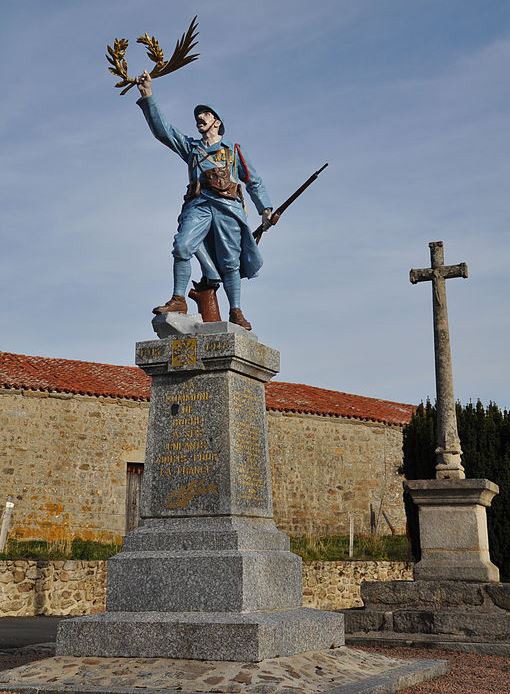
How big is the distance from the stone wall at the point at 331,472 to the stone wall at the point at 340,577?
4.10 meters

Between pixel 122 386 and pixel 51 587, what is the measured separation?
690cm

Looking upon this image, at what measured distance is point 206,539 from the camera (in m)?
5.87

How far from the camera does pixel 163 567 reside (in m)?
5.84

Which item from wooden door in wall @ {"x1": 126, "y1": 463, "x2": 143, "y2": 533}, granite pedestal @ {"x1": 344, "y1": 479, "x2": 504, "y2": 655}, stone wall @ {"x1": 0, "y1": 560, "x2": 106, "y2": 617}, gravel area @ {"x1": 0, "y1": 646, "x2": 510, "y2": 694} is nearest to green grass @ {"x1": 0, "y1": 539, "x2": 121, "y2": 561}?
stone wall @ {"x1": 0, "y1": 560, "x2": 106, "y2": 617}

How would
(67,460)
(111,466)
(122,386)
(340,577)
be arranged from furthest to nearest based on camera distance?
1. (122,386)
2. (111,466)
3. (67,460)
4. (340,577)

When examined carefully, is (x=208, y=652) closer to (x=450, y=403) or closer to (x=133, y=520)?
(x=450, y=403)

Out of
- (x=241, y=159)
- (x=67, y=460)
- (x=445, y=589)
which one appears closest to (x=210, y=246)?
(x=241, y=159)

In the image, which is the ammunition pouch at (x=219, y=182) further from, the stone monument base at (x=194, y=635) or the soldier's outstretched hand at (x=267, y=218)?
the stone monument base at (x=194, y=635)

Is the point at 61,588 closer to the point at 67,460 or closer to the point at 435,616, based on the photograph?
the point at 67,460

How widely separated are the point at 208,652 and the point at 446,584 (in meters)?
4.30

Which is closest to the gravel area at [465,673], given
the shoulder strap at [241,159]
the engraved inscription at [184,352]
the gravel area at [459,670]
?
the gravel area at [459,670]

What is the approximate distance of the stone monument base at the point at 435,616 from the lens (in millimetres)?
8227

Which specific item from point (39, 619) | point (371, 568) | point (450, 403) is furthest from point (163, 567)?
point (371, 568)

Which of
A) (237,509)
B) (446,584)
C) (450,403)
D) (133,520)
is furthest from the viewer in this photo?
(133,520)
